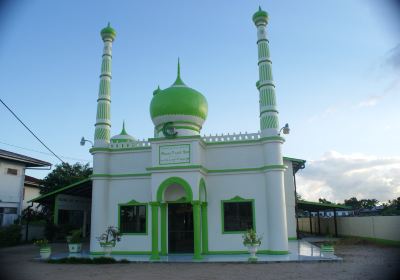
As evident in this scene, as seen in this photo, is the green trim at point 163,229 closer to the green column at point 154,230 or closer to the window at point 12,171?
the green column at point 154,230

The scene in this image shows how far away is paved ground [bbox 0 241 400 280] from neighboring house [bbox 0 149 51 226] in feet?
34.2

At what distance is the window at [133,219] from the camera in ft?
54.4

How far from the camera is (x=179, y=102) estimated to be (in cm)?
1678

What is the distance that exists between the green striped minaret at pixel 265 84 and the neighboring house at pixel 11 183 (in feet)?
54.2

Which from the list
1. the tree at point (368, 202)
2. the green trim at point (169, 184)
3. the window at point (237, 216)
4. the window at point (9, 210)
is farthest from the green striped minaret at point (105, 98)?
the tree at point (368, 202)

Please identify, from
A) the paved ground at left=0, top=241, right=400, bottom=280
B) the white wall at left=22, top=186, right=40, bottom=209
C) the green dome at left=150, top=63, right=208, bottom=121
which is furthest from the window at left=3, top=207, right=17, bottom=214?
the green dome at left=150, top=63, right=208, bottom=121

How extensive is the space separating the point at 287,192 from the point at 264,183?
7.63 metres

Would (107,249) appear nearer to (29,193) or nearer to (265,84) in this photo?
(265,84)

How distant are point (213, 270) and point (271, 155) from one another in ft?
19.5

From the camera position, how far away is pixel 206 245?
1566cm

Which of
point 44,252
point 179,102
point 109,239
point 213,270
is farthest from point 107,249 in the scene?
point 179,102

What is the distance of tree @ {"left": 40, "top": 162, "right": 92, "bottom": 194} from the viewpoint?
29969 millimetres

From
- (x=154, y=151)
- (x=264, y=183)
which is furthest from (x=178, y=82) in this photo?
(x=264, y=183)

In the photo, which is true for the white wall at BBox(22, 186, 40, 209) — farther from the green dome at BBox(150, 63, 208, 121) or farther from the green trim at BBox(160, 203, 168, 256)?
the green trim at BBox(160, 203, 168, 256)
